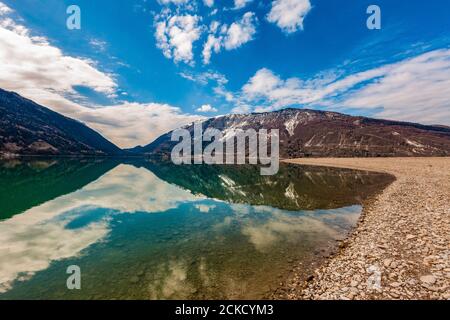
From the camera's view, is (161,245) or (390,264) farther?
(161,245)

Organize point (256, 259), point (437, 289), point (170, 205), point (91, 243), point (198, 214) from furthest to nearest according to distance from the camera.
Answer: point (170, 205)
point (198, 214)
point (91, 243)
point (256, 259)
point (437, 289)

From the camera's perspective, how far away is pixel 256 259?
18.2 m

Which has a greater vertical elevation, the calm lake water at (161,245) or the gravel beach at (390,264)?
the gravel beach at (390,264)

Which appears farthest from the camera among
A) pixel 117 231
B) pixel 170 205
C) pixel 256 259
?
pixel 170 205

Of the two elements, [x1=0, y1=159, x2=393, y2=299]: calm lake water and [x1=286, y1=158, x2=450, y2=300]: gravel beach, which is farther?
[x1=0, y1=159, x2=393, y2=299]: calm lake water

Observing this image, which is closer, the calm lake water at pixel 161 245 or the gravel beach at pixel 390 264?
the gravel beach at pixel 390 264

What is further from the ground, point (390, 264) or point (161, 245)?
point (390, 264)

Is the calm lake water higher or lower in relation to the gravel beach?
lower

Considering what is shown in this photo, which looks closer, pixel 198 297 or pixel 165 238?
pixel 198 297

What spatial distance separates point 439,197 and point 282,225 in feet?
68.1

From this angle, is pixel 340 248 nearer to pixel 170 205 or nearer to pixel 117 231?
pixel 117 231

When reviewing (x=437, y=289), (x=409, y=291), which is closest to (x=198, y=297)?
(x=409, y=291)

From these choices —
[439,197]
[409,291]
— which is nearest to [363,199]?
[439,197]
